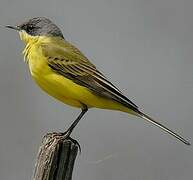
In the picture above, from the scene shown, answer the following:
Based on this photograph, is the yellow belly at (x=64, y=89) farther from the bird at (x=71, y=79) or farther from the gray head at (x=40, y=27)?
the gray head at (x=40, y=27)

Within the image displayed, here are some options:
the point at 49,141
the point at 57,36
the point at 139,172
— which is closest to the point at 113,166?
the point at 139,172

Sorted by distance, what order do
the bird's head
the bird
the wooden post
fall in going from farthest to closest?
1. the bird's head
2. the bird
3. the wooden post

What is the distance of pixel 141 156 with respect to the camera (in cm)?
685

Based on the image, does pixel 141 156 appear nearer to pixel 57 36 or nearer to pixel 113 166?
pixel 113 166

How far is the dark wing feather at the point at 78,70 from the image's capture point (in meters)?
5.20

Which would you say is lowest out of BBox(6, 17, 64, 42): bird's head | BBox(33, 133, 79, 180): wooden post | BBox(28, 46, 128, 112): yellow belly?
BBox(33, 133, 79, 180): wooden post

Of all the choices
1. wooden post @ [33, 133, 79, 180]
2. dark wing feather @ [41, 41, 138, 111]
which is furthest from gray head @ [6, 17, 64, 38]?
wooden post @ [33, 133, 79, 180]

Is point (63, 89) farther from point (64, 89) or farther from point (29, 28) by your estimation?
point (29, 28)

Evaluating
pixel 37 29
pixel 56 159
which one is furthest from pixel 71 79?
pixel 56 159

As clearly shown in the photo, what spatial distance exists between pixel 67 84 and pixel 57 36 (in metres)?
0.68

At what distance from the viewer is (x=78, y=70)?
212 inches

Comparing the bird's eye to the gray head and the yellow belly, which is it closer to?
the gray head

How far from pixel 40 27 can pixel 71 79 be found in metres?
0.68

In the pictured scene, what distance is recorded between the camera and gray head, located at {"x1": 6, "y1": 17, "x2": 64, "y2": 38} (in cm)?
579
